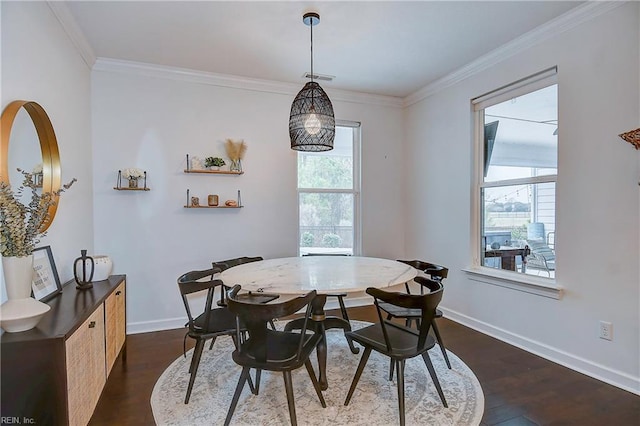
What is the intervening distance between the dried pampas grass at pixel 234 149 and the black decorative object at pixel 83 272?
1755 millimetres

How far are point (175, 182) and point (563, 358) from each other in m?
3.86

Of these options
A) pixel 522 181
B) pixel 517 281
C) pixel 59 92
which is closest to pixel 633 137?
pixel 522 181

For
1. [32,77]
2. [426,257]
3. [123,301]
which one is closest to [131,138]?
[32,77]

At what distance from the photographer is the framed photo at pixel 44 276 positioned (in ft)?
6.65

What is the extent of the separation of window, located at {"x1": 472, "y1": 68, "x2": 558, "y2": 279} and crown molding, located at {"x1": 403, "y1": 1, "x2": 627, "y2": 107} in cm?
28

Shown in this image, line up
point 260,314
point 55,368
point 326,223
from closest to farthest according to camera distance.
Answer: point 55,368, point 260,314, point 326,223

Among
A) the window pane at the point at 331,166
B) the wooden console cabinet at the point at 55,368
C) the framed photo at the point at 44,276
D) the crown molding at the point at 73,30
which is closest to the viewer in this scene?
the wooden console cabinet at the point at 55,368

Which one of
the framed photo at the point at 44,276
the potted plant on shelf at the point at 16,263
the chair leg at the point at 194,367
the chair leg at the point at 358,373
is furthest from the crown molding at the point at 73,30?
the chair leg at the point at 358,373

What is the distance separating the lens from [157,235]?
3639 millimetres

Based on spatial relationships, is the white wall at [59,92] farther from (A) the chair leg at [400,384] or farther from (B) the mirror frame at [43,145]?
(A) the chair leg at [400,384]

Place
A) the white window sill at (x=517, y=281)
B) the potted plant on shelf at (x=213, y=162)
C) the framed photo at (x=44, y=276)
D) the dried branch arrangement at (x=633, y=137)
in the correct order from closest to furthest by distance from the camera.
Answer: the framed photo at (x=44, y=276) < the dried branch arrangement at (x=633, y=137) < the white window sill at (x=517, y=281) < the potted plant on shelf at (x=213, y=162)

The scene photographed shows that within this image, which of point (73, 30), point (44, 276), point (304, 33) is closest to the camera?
point (44, 276)

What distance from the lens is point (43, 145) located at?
7.44 feet

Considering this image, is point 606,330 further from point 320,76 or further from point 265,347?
point 320,76
